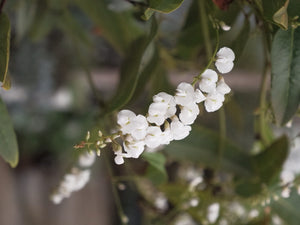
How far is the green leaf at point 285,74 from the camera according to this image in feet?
1.18

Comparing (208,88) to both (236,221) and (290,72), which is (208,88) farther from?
(236,221)

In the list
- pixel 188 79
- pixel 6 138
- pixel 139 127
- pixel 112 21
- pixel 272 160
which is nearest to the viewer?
pixel 139 127

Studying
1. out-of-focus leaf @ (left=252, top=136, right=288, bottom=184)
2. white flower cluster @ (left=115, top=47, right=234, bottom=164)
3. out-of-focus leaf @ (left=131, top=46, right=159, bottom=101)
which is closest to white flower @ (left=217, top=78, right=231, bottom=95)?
white flower cluster @ (left=115, top=47, right=234, bottom=164)

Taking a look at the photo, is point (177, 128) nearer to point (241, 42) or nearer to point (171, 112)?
point (171, 112)

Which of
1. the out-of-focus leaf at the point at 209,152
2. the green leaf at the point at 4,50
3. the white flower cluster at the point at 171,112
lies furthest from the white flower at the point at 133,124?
the out-of-focus leaf at the point at 209,152

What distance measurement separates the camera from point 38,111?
1.69 m

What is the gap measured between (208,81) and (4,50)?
0.19 m

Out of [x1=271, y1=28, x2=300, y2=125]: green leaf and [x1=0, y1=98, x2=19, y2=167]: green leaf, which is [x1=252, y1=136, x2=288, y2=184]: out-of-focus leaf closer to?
[x1=271, y1=28, x2=300, y2=125]: green leaf

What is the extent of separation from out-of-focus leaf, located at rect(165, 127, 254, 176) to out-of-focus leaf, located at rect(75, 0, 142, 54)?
193 millimetres

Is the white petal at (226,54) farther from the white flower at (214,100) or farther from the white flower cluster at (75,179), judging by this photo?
the white flower cluster at (75,179)

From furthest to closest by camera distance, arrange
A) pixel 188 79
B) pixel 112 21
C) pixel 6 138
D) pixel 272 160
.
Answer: pixel 188 79, pixel 112 21, pixel 272 160, pixel 6 138

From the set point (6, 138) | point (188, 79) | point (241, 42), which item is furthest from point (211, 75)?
point (188, 79)

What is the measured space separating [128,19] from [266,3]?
16.8 inches

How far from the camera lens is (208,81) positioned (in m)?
0.31
